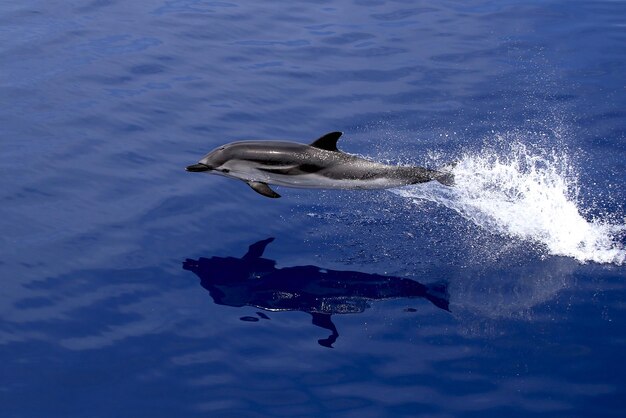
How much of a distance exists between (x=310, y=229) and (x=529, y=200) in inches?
118

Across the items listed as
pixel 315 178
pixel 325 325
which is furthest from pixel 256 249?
pixel 325 325

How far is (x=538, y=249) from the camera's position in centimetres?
1099

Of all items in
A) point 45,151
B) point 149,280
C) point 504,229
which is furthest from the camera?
point 45,151

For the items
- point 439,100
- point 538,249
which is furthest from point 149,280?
point 439,100

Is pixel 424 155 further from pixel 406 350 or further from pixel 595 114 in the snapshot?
pixel 406 350

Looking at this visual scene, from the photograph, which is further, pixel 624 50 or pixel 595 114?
pixel 624 50

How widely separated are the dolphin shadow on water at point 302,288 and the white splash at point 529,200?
177 centimetres

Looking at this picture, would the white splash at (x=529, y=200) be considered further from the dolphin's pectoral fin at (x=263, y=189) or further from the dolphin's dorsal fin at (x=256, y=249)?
the dolphin's pectoral fin at (x=263, y=189)

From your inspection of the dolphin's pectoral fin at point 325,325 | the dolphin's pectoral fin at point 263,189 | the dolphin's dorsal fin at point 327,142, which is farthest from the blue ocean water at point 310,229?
the dolphin's dorsal fin at point 327,142

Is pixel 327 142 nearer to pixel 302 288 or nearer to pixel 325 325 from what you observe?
pixel 302 288

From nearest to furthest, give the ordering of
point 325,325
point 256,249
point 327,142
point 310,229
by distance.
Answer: point 325,325 < point 327,142 < point 256,249 < point 310,229

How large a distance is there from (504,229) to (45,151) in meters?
6.79

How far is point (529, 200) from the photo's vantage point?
12.0m

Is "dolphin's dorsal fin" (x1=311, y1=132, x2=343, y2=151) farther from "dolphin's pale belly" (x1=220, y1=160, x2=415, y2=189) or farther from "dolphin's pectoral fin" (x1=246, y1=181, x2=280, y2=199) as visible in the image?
"dolphin's pectoral fin" (x1=246, y1=181, x2=280, y2=199)
